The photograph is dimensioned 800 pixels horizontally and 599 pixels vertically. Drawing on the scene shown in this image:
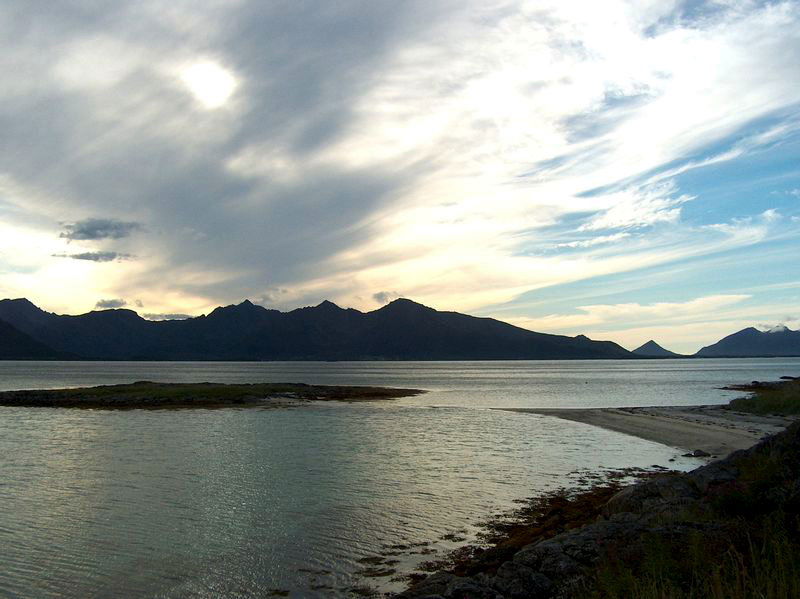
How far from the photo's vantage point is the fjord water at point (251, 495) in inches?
612

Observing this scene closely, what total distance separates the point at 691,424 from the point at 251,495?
4124 centimetres

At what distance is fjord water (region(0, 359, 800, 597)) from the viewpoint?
612 inches

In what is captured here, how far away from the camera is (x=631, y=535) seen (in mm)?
13359

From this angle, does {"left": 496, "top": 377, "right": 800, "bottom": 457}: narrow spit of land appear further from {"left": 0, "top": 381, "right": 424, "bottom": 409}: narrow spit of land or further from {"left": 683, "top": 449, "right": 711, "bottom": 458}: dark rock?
{"left": 0, "top": 381, "right": 424, "bottom": 409}: narrow spit of land

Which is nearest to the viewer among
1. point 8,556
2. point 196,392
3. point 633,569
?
point 633,569

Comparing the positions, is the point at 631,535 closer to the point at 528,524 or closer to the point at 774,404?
the point at 528,524

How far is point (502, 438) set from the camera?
1703 inches

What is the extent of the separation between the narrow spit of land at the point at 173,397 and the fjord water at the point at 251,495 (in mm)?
23556

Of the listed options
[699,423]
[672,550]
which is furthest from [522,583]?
[699,423]

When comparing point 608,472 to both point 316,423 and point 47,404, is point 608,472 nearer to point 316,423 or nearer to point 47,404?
point 316,423

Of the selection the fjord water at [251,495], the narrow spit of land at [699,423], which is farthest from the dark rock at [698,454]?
the fjord water at [251,495]

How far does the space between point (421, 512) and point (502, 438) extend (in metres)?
22.8

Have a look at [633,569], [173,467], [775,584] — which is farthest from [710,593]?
[173,467]

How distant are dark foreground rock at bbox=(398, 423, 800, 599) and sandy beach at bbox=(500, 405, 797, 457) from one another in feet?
65.4
